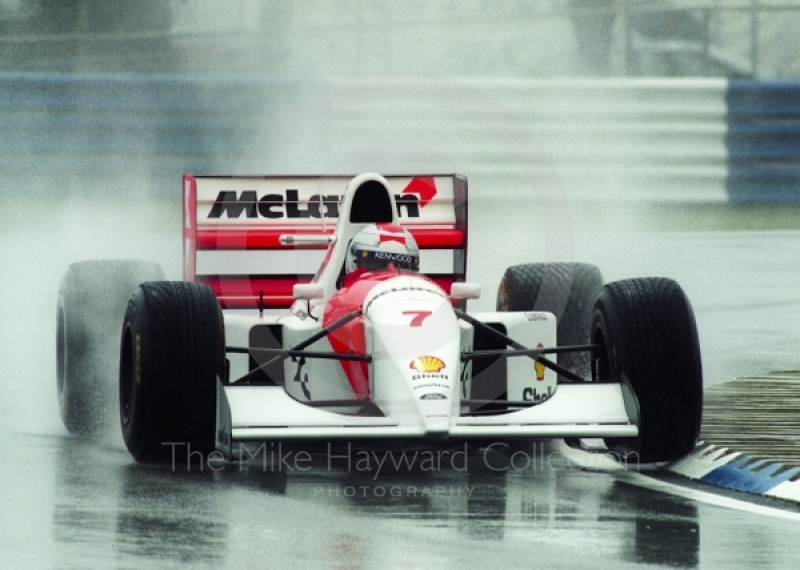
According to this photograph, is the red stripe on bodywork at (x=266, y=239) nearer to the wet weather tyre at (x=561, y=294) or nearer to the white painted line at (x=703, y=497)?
the wet weather tyre at (x=561, y=294)

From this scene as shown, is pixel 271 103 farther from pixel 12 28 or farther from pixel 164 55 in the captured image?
pixel 12 28

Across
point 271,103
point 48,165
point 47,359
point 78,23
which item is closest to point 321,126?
point 271,103

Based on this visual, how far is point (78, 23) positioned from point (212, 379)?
1707 cm

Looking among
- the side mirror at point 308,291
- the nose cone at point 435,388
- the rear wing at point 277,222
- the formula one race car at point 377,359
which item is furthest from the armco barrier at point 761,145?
the nose cone at point 435,388

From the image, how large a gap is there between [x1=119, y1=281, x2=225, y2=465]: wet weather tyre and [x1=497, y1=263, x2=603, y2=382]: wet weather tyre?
2.96 metres

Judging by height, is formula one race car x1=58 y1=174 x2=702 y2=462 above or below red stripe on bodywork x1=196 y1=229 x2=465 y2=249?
below

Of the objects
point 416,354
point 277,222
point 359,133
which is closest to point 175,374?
point 416,354

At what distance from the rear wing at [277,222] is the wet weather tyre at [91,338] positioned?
1.49ft

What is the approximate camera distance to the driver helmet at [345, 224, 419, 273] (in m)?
9.05

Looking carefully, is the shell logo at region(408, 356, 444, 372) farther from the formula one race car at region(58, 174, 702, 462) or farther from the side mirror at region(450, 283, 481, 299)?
the side mirror at region(450, 283, 481, 299)

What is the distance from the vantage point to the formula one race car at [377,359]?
7762 mm

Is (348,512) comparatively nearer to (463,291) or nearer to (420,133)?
(463,291)

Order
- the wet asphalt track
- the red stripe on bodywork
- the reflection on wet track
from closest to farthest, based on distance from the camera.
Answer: the wet asphalt track < the reflection on wet track < the red stripe on bodywork

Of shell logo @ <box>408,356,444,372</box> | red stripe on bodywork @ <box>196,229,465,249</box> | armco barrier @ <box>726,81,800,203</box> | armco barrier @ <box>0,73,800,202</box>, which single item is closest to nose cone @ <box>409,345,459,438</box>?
shell logo @ <box>408,356,444,372</box>
